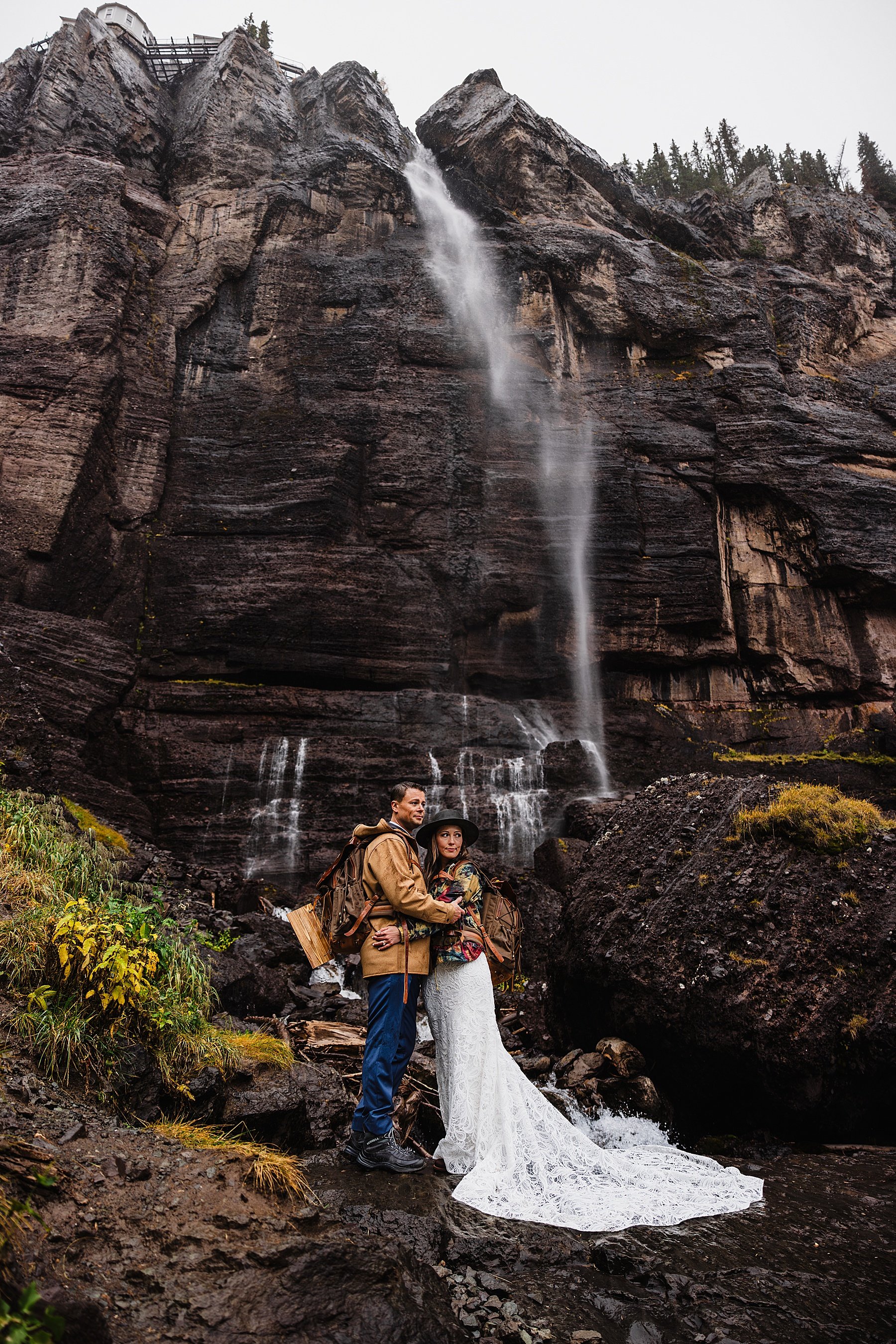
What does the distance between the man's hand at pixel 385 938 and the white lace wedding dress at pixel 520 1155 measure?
48cm

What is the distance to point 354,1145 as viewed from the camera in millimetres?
4609

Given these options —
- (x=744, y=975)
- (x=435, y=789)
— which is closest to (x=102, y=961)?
(x=744, y=975)

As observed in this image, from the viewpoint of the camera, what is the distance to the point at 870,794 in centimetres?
2002

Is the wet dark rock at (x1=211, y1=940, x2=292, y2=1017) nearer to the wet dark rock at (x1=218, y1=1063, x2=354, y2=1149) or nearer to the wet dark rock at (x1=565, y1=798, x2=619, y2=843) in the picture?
the wet dark rock at (x1=218, y1=1063, x2=354, y2=1149)

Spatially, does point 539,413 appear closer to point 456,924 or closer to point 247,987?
point 247,987

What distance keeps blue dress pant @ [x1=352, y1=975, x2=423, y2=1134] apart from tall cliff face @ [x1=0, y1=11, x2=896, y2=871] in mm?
14358

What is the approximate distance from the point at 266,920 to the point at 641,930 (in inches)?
296

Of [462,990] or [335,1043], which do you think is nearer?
[462,990]

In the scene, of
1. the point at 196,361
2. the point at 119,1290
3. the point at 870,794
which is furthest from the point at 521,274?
the point at 119,1290

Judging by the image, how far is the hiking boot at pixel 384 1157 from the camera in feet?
14.6

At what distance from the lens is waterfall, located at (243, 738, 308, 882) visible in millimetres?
18922

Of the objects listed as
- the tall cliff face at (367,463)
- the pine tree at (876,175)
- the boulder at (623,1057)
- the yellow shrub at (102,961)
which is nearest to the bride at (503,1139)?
the boulder at (623,1057)

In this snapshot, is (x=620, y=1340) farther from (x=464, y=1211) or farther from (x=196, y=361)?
(x=196, y=361)

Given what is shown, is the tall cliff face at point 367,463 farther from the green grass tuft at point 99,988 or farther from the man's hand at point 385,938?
the man's hand at point 385,938
